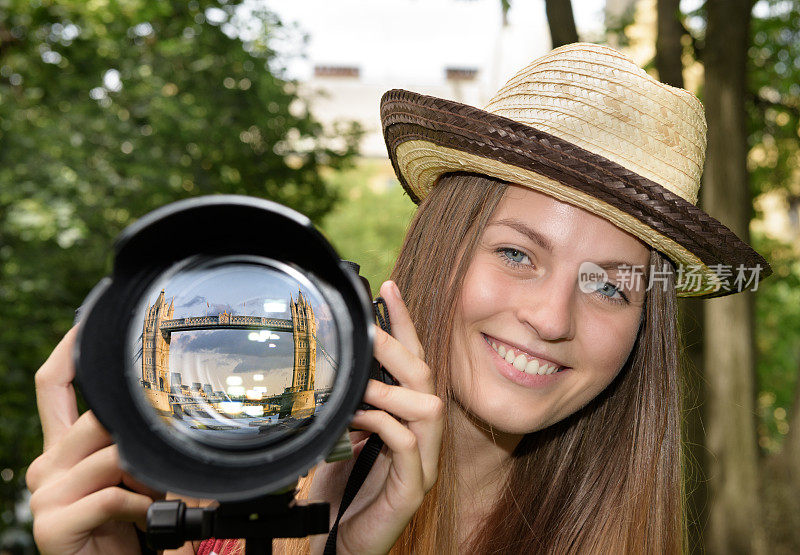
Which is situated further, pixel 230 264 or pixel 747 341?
pixel 747 341

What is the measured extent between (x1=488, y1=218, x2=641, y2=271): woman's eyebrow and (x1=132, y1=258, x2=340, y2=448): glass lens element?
69 centimetres

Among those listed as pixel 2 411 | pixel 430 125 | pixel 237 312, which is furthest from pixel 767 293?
pixel 237 312

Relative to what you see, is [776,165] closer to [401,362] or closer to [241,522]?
[401,362]

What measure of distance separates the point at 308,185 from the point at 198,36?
2058 millimetres

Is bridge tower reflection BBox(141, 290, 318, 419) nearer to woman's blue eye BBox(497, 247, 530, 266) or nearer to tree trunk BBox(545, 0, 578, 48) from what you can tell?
woman's blue eye BBox(497, 247, 530, 266)

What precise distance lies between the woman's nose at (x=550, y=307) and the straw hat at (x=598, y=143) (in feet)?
0.57

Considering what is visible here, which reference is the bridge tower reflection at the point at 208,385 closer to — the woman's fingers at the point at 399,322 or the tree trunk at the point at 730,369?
the woman's fingers at the point at 399,322

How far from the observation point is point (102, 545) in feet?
3.69

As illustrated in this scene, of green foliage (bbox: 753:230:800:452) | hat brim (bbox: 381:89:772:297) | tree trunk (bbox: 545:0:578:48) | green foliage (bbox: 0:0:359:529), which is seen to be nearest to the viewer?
hat brim (bbox: 381:89:772:297)

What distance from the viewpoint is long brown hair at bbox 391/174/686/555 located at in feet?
5.40

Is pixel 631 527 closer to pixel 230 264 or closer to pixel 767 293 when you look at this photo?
pixel 230 264

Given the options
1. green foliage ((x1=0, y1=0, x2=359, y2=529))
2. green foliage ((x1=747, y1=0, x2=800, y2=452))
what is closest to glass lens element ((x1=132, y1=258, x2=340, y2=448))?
green foliage ((x1=747, y1=0, x2=800, y2=452))

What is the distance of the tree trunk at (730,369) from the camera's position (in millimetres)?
4762

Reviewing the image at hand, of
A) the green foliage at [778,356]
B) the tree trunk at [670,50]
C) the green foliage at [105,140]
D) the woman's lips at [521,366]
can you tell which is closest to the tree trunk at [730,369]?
the tree trunk at [670,50]
